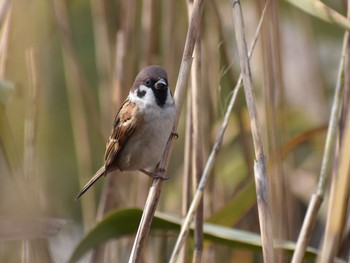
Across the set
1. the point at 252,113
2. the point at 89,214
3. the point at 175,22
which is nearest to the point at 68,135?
the point at 89,214

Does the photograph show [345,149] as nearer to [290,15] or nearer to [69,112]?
[290,15]

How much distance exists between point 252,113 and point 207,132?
0.96 m

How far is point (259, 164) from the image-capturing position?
1.84 meters

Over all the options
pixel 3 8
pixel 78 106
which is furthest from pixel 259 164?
pixel 78 106

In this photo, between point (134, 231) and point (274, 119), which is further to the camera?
point (274, 119)

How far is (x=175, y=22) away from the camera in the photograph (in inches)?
114

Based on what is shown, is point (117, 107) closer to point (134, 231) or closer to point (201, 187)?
point (134, 231)

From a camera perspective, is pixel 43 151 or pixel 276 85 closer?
pixel 276 85

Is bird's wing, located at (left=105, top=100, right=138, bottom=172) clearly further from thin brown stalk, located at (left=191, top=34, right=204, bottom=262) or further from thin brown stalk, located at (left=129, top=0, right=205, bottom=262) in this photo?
thin brown stalk, located at (left=129, top=0, right=205, bottom=262)

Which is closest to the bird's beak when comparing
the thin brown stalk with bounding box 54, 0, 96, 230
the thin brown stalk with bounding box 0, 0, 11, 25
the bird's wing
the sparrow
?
the sparrow

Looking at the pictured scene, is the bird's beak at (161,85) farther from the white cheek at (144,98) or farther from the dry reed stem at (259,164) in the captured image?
the dry reed stem at (259,164)

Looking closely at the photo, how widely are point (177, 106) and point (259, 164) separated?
1.01ft

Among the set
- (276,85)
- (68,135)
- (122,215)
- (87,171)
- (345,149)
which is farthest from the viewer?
(68,135)

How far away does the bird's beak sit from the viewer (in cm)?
222
